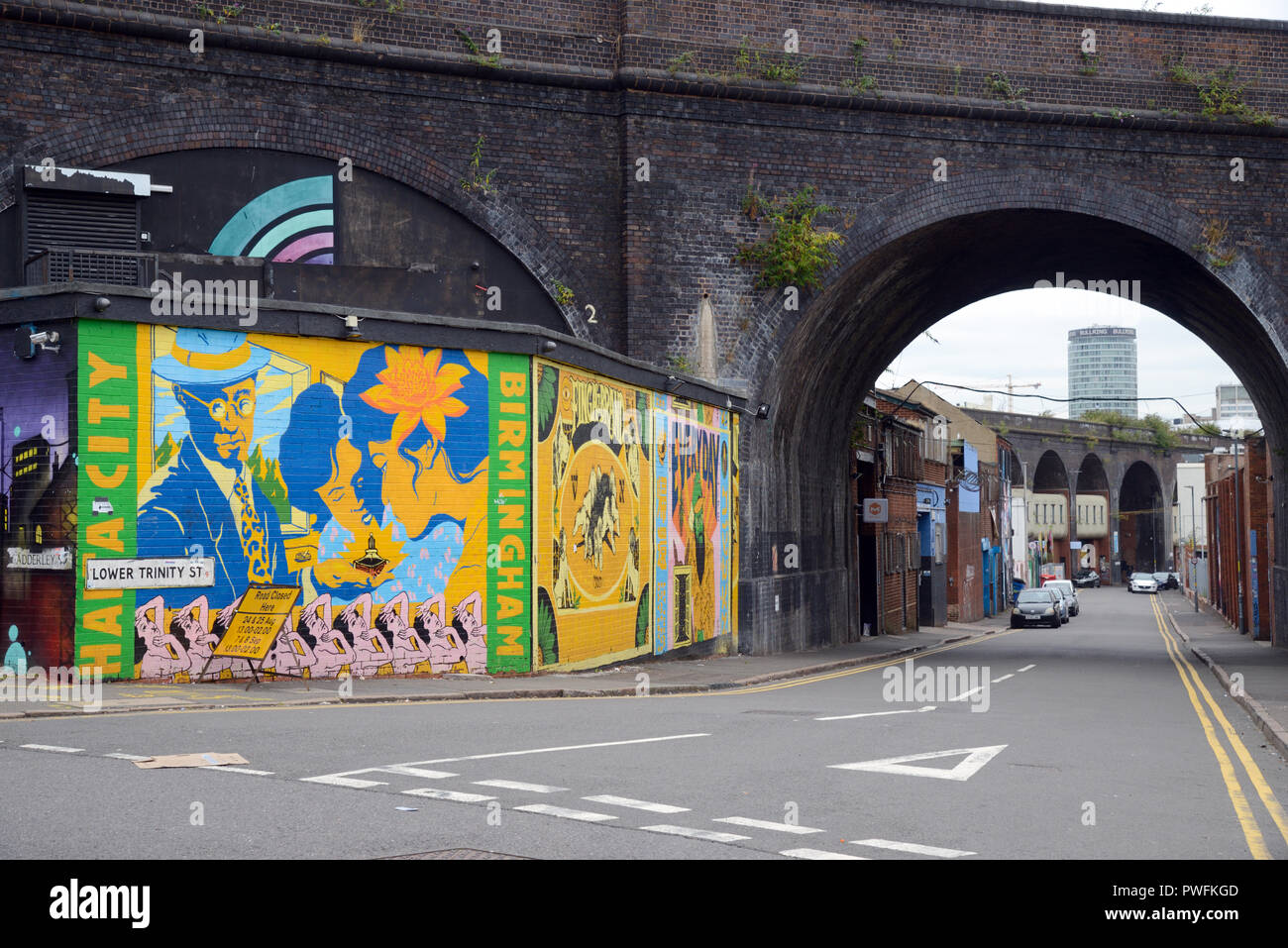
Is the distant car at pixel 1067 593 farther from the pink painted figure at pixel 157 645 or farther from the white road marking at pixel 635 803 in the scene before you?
the white road marking at pixel 635 803

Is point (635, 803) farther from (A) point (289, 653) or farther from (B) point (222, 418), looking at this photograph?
(B) point (222, 418)

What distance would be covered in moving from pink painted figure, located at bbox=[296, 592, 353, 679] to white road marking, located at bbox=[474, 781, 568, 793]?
769 cm

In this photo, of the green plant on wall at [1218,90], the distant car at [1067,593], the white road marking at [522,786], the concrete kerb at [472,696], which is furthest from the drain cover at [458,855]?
the distant car at [1067,593]

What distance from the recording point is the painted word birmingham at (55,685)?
1363cm

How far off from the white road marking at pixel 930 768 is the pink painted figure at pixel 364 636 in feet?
25.7

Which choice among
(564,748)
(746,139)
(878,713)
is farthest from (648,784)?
(746,139)

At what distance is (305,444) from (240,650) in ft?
8.50

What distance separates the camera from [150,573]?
15.4 meters

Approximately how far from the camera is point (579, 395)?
19.6 meters

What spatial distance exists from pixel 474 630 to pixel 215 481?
3.86 meters

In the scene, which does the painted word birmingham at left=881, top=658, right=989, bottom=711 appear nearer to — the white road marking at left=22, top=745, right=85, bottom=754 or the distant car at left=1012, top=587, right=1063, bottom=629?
the white road marking at left=22, top=745, right=85, bottom=754

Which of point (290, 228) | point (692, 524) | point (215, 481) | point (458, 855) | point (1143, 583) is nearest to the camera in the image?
point (458, 855)

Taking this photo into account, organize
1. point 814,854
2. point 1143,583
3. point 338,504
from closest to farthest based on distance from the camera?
point 814,854 → point 338,504 → point 1143,583

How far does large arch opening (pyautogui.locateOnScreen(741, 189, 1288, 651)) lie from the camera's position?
26.4m
